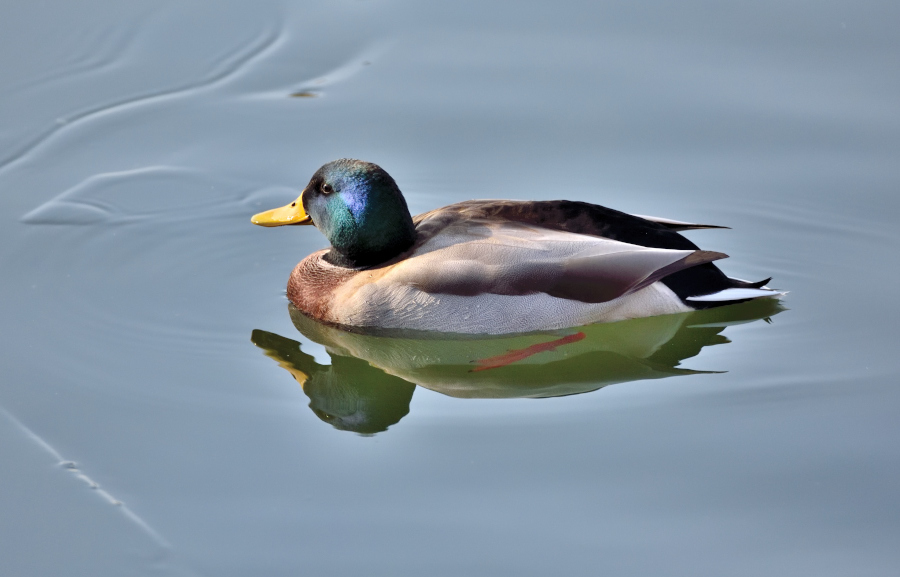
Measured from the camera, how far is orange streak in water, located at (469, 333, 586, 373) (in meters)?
6.98

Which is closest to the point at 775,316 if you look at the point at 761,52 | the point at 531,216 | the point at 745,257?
the point at 745,257

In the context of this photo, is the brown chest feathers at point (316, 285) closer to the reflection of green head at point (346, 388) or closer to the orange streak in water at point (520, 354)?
the reflection of green head at point (346, 388)

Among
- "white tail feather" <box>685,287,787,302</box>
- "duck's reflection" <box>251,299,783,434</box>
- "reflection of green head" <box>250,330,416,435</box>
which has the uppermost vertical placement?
"white tail feather" <box>685,287,787,302</box>

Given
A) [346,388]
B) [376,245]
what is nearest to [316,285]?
[376,245]

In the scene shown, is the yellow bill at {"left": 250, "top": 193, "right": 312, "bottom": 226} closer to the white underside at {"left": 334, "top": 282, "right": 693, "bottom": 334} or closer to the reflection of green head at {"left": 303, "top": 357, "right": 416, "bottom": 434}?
the white underside at {"left": 334, "top": 282, "right": 693, "bottom": 334}

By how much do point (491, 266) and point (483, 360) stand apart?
1.85 feet

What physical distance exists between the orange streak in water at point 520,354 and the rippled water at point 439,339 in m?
0.02

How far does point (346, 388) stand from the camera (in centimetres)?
679

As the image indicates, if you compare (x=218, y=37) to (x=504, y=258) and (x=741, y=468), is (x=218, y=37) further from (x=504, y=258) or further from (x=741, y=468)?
(x=741, y=468)

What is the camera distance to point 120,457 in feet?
19.4

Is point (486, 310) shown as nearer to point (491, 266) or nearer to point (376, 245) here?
point (491, 266)

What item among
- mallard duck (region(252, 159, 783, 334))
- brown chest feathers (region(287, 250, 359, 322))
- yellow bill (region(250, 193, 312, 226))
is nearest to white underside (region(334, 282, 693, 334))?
mallard duck (region(252, 159, 783, 334))

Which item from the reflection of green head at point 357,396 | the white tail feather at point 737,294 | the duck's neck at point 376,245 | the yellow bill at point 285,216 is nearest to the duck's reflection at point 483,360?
the reflection of green head at point 357,396

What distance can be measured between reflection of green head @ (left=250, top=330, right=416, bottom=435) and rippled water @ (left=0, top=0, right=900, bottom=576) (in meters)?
0.02
